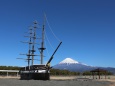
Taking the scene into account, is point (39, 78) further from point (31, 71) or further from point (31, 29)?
point (31, 29)

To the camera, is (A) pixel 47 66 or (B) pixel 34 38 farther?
(B) pixel 34 38

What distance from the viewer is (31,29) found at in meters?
104

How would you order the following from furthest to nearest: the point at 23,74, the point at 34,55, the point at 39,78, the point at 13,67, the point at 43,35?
1. the point at 13,67
2. the point at 34,55
3. the point at 43,35
4. the point at 23,74
5. the point at 39,78

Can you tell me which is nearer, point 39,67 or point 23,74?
point 39,67

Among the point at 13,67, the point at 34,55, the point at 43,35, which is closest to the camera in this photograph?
the point at 43,35

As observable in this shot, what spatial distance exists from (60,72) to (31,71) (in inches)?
1574

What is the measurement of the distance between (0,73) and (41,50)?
14213 millimetres

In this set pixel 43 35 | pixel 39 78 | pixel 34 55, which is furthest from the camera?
pixel 34 55

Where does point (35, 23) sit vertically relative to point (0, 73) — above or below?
above

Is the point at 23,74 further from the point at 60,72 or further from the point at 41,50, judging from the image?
the point at 60,72

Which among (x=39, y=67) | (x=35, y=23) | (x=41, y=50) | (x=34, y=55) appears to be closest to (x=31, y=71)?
(x=39, y=67)

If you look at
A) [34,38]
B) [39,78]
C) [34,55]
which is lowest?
[39,78]

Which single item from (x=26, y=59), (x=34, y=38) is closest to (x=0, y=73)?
(x=26, y=59)

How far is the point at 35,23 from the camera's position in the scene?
102188 mm
